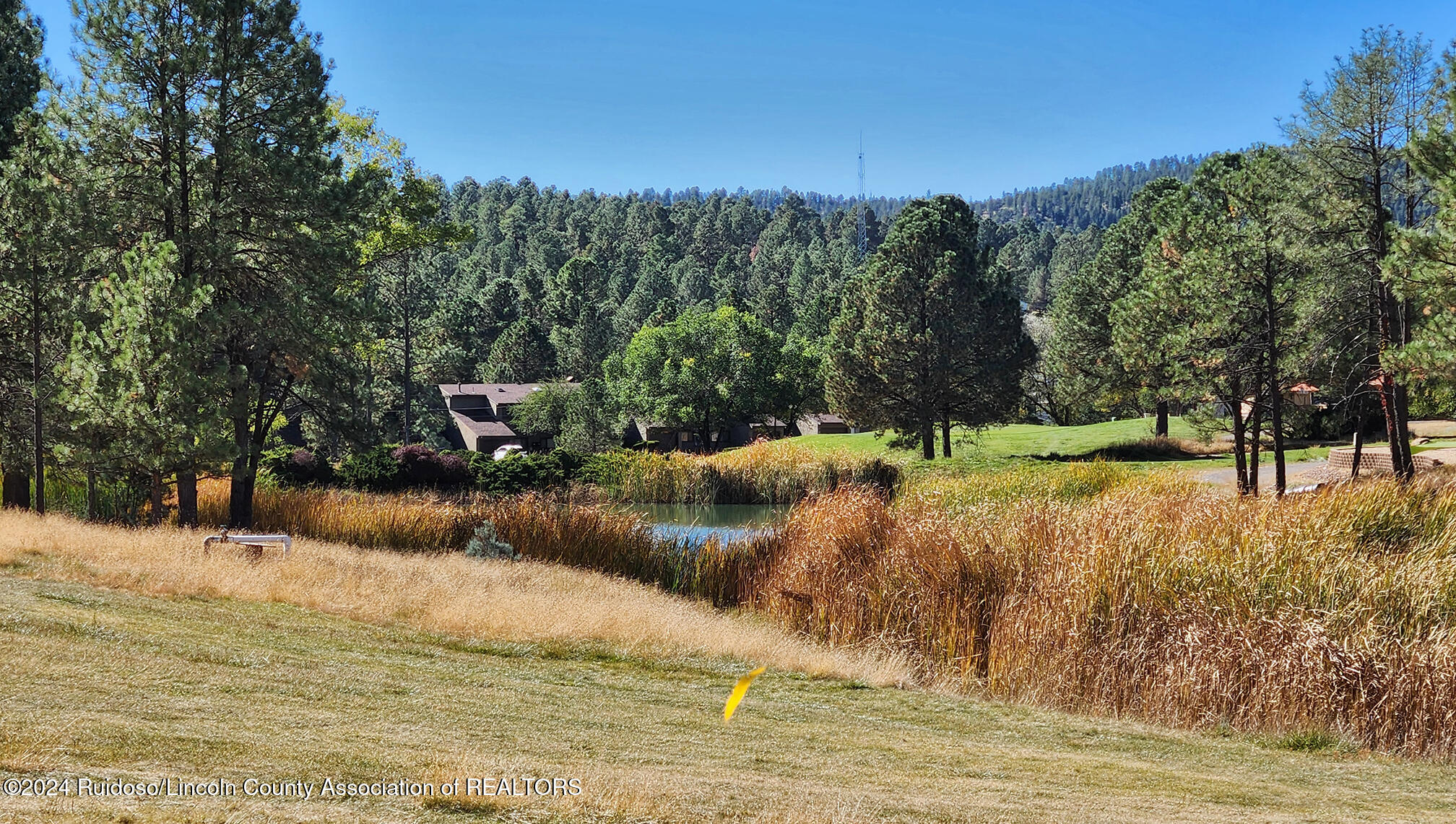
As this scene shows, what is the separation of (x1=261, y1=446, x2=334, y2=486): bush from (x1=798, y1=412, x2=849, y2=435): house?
162 ft

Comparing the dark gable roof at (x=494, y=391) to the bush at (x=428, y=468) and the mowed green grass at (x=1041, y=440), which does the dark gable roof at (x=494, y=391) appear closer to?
the mowed green grass at (x=1041, y=440)

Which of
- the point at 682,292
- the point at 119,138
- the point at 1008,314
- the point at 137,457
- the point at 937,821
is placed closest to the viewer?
the point at 937,821

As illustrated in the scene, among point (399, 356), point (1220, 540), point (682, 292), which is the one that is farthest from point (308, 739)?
point (682, 292)

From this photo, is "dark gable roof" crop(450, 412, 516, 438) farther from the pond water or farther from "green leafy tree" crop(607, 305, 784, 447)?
the pond water

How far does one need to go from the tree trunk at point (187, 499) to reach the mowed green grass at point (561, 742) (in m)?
10.5

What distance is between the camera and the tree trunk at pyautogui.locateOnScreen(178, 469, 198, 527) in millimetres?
22984

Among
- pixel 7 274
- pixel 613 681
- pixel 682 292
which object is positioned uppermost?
pixel 682 292

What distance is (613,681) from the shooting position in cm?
1184

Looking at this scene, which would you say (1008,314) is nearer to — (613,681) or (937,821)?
(613,681)

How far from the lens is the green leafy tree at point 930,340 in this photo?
48.1 metres

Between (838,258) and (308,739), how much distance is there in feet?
453

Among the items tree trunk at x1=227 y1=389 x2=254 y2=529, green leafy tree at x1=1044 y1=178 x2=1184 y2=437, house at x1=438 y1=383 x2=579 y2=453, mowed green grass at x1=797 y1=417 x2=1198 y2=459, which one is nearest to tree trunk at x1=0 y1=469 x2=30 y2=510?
tree trunk at x1=227 y1=389 x2=254 y2=529

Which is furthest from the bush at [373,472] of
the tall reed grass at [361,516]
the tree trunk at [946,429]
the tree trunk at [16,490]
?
the tree trunk at [946,429]

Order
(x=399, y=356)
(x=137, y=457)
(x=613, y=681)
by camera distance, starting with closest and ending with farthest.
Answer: (x=613, y=681)
(x=137, y=457)
(x=399, y=356)
